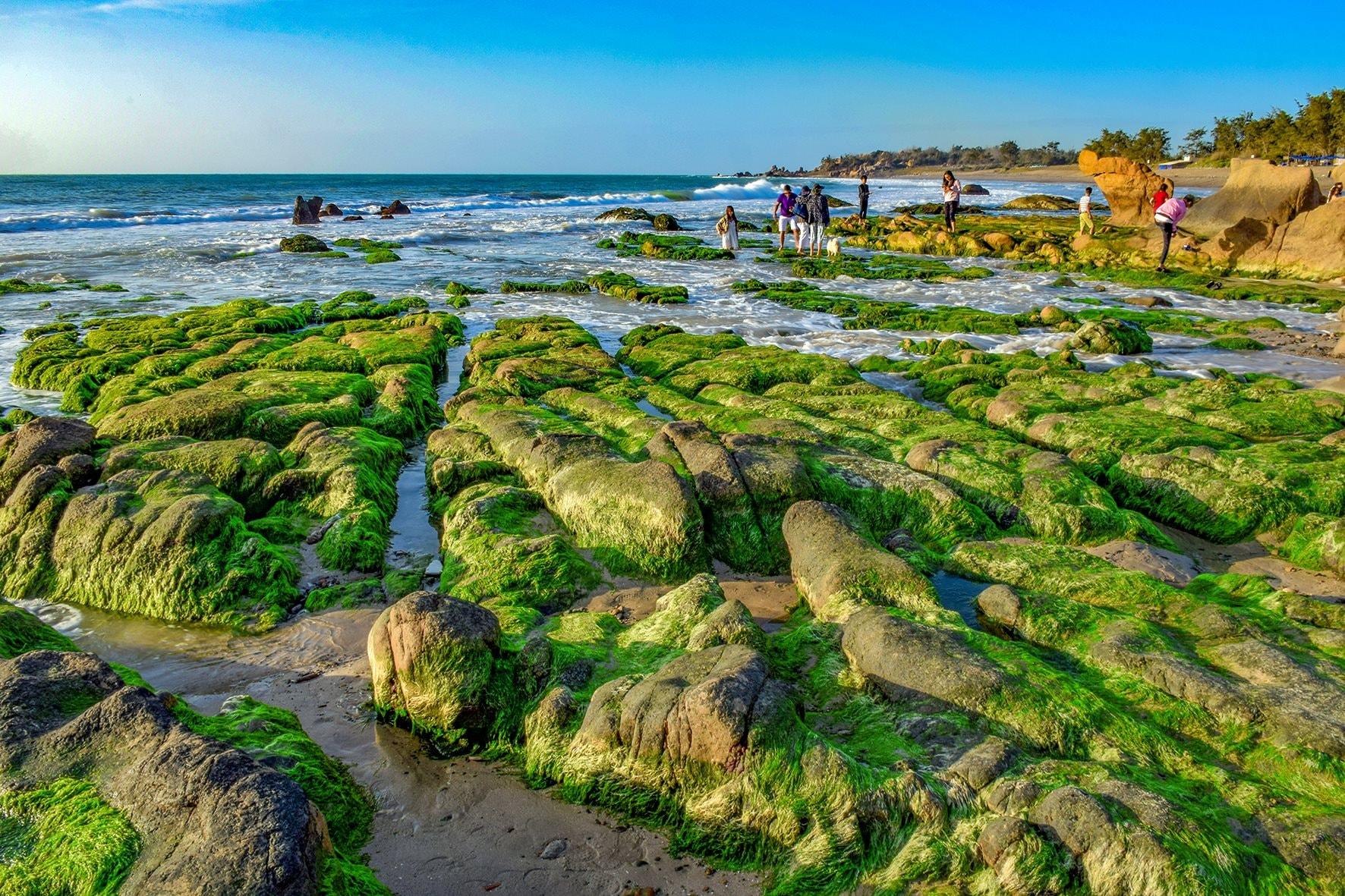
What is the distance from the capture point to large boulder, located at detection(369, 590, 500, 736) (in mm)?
4320

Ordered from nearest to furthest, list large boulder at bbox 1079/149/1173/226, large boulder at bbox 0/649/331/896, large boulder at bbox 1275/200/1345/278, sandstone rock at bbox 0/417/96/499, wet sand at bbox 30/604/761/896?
large boulder at bbox 0/649/331/896 < wet sand at bbox 30/604/761/896 < sandstone rock at bbox 0/417/96/499 < large boulder at bbox 1275/200/1345/278 < large boulder at bbox 1079/149/1173/226

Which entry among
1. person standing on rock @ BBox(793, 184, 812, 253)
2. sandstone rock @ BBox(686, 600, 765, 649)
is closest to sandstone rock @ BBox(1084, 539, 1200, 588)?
Answer: sandstone rock @ BBox(686, 600, 765, 649)

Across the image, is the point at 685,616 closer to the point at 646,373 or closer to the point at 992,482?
the point at 992,482

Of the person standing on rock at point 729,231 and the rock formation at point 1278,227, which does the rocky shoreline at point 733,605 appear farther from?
the person standing on rock at point 729,231

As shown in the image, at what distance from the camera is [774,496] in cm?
667

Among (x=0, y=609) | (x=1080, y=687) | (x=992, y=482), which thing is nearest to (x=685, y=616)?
(x=1080, y=687)

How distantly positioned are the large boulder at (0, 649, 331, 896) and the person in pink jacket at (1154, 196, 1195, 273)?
24.4 metres

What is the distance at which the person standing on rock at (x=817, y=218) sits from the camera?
83.9 ft

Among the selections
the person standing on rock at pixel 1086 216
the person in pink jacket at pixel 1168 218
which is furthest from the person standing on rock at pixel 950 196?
the person in pink jacket at pixel 1168 218

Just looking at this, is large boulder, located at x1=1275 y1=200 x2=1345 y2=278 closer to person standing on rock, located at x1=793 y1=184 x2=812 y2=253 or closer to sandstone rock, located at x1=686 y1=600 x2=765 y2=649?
person standing on rock, located at x1=793 y1=184 x2=812 y2=253

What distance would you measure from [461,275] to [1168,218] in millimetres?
20245

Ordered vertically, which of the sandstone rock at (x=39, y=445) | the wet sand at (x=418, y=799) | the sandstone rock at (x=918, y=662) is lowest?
the wet sand at (x=418, y=799)

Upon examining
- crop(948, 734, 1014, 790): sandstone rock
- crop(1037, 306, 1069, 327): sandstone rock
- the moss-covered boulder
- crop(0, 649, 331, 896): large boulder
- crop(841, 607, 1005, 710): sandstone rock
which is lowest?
crop(948, 734, 1014, 790): sandstone rock

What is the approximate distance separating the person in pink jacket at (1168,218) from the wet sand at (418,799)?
2317 cm
